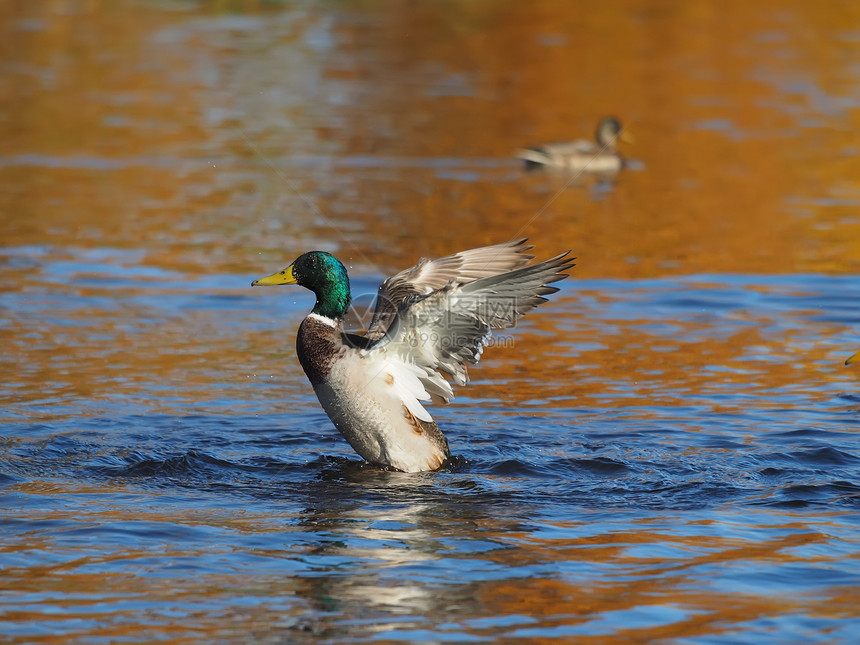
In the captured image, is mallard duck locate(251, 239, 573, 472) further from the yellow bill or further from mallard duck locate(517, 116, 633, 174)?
mallard duck locate(517, 116, 633, 174)

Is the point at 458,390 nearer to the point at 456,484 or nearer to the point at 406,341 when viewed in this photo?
the point at 456,484

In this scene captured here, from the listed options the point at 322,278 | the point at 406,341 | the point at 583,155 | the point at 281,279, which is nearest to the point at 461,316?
the point at 406,341

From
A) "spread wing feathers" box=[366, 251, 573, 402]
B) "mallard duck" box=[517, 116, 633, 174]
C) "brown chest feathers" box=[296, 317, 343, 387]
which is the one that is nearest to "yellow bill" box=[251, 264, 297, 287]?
"brown chest feathers" box=[296, 317, 343, 387]

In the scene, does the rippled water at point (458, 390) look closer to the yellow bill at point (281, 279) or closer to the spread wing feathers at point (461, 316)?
the spread wing feathers at point (461, 316)

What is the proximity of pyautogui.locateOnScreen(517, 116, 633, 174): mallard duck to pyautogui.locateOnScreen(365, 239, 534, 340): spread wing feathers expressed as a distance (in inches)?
310

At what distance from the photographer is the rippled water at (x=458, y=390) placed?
203 inches

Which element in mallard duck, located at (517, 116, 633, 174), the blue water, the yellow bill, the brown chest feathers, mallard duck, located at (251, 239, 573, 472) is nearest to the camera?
the blue water

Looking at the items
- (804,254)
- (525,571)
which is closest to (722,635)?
(525,571)

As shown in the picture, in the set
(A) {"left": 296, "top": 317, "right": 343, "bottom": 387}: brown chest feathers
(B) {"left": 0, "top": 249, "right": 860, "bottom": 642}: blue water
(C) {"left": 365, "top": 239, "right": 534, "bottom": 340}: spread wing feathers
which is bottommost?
(B) {"left": 0, "top": 249, "right": 860, "bottom": 642}: blue water

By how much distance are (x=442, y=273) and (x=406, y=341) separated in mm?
863

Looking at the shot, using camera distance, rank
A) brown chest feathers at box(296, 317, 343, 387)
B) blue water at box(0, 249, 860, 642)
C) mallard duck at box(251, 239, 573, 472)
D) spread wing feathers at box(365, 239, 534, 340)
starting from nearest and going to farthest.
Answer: blue water at box(0, 249, 860, 642)
mallard duck at box(251, 239, 573, 472)
brown chest feathers at box(296, 317, 343, 387)
spread wing feathers at box(365, 239, 534, 340)

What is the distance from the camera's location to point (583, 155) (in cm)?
1521

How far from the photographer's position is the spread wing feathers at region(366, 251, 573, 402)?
20.2 feet

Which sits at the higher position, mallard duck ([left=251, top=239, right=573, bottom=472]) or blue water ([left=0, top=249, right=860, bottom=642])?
mallard duck ([left=251, top=239, right=573, bottom=472])
